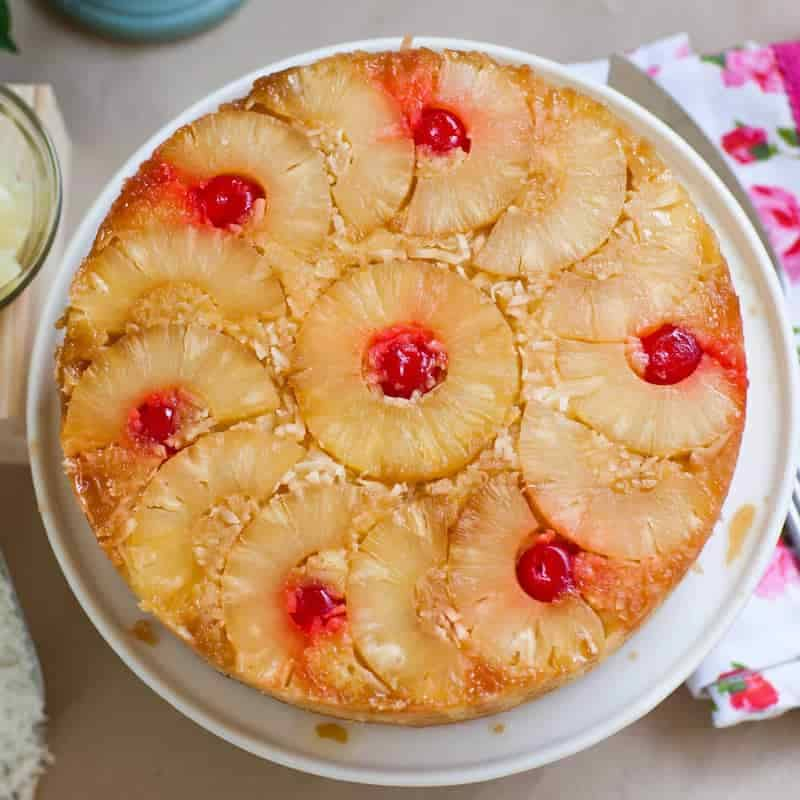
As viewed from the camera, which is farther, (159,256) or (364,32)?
(364,32)

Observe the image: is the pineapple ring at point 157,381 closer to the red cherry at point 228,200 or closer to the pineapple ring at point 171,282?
the pineapple ring at point 171,282

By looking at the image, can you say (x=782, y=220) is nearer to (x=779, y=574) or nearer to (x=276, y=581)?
(x=779, y=574)

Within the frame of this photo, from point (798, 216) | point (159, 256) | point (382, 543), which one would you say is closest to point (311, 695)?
point (382, 543)

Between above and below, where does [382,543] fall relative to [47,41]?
below

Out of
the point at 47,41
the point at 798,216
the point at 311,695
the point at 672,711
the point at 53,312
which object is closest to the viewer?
the point at 311,695

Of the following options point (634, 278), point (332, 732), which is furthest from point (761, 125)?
point (332, 732)

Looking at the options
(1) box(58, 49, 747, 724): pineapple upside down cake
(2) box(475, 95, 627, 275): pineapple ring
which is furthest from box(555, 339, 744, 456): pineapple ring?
(2) box(475, 95, 627, 275): pineapple ring

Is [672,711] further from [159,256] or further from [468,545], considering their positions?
[159,256]
